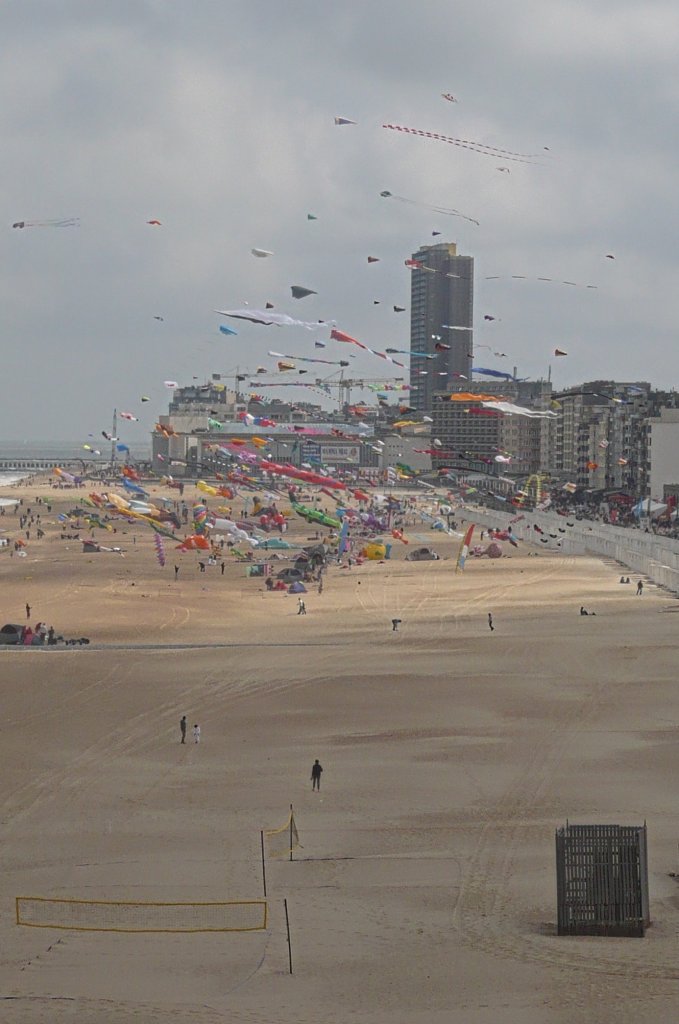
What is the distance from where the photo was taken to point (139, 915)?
12188 mm

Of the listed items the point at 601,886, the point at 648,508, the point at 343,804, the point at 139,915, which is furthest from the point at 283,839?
the point at 648,508

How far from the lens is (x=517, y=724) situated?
67.6ft

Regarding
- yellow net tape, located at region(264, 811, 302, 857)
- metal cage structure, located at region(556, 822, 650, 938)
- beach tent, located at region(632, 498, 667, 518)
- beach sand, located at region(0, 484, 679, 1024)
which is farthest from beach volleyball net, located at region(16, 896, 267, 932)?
beach tent, located at region(632, 498, 667, 518)

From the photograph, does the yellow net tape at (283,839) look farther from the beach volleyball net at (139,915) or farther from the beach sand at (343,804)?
the beach volleyball net at (139,915)

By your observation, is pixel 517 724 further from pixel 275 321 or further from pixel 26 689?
pixel 275 321

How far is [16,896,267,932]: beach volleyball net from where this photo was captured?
39.0 ft

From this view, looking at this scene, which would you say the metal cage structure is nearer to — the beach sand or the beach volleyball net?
the beach sand

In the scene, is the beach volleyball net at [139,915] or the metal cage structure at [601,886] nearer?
the metal cage structure at [601,886]

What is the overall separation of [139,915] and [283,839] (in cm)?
275

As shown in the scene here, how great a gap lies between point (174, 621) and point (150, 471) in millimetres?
126465

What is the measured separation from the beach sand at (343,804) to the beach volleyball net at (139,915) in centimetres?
18

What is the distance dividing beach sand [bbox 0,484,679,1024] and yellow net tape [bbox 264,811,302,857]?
15cm

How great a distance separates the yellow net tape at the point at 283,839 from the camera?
14.3 m

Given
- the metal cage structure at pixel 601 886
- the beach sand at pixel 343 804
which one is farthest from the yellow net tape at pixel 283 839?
the metal cage structure at pixel 601 886
